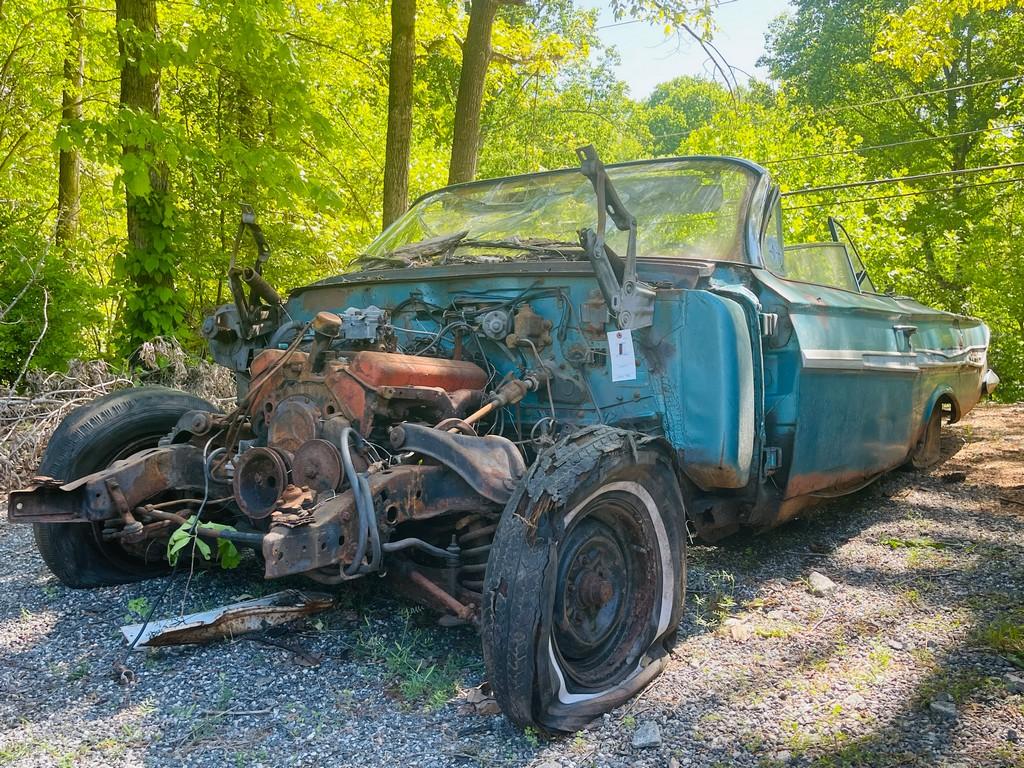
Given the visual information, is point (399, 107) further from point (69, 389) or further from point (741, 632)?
point (741, 632)

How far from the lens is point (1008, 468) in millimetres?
6770

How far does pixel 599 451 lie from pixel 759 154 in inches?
473

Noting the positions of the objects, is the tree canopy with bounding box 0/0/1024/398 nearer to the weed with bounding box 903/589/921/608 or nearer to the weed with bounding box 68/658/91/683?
the weed with bounding box 68/658/91/683

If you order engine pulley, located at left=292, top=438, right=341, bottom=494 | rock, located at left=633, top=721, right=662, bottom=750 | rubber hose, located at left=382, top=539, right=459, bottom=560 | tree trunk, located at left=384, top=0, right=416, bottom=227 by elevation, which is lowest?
rock, located at left=633, top=721, right=662, bottom=750

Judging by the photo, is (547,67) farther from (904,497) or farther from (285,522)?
(285,522)

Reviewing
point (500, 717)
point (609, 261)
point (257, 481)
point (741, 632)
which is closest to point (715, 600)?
point (741, 632)

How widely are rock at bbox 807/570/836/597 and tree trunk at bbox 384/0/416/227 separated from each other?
20.0 feet

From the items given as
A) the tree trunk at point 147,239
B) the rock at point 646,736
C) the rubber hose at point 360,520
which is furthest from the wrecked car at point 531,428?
the tree trunk at point 147,239

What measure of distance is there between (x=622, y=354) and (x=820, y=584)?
1.68 m

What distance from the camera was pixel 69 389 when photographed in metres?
6.82

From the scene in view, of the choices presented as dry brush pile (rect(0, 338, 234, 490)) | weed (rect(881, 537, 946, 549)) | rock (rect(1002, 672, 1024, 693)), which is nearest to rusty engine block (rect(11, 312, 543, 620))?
rock (rect(1002, 672, 1024, 693))

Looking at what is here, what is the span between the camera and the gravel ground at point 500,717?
2449 millimetres

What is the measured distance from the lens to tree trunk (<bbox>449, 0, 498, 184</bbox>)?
8945 millimetres

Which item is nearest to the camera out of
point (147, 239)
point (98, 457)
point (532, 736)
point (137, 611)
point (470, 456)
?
point (532, 736)
